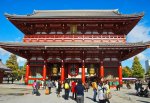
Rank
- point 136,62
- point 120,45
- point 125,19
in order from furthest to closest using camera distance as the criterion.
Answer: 1. point 136,62
2. point 125,19
3. point 120,45

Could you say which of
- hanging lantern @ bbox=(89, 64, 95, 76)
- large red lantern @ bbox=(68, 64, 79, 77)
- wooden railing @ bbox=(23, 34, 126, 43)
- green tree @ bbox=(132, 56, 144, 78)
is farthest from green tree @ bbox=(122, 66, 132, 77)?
wooden railing @ bbox=(23, 34, 126, 43)

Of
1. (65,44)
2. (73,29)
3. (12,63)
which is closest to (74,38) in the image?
(73,29)

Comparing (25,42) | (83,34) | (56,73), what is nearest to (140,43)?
(83,34)

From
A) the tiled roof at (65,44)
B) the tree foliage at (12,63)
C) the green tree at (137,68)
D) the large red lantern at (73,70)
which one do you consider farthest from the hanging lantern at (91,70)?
the tree foliage at (12,63)

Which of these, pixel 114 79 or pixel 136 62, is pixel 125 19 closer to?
pixel 114 79

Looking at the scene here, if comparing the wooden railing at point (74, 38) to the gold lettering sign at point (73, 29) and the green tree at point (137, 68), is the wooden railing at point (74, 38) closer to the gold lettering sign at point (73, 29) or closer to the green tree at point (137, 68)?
the gold lettering sign at point (73, 29)

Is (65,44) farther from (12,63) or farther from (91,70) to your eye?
(12,63)

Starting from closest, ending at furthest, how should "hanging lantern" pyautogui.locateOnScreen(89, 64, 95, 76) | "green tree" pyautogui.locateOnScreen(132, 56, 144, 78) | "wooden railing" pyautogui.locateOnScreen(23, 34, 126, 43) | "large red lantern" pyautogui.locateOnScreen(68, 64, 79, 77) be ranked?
"wooden railing" pyautogui.locateOnScreen(23, 34, 126, 43) < "hanging lantern" pyautogui.locateOnScreen(89, 64, 95, 76) < "large red lantern" pyautogui.locateOnScreen(68, 64, 79, 77) < "green tree" pyautogui.locateOnScreen(132, 56, 144, 78)

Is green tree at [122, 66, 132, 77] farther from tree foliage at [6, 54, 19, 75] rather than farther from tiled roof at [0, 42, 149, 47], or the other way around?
tiled roof at [0, 42, 149, 47]

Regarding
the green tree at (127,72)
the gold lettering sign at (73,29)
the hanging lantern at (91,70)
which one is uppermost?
Result: the gold lettering sign at (73,29)

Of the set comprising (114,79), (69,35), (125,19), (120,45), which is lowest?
(114,79)

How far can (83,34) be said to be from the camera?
36688mm

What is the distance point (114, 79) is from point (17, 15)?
1925 centimetres

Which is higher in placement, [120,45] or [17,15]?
[17,15]
